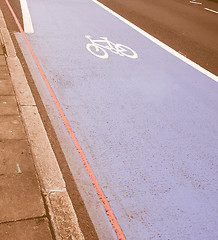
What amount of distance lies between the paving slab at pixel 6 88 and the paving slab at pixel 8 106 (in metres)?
0.13

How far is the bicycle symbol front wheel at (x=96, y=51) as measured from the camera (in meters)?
6.84

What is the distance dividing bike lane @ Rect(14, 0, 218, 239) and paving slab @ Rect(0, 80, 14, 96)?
1.91 feet

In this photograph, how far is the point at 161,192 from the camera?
333 cm

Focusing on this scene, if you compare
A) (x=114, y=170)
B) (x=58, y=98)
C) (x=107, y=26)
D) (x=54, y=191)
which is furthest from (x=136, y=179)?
(x=107, y=26)

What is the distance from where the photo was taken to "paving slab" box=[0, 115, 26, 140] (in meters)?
3.58

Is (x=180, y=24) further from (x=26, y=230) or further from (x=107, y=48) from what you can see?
(x=26, y=230)

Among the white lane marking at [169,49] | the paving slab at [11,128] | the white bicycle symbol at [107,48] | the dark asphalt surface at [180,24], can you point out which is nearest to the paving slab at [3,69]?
the paving slab at [11,128]

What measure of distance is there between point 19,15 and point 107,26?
294 cm

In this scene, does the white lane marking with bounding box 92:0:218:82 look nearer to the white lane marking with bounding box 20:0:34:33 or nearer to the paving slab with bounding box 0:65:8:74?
the white lane marking with bounding box 20:0:34:33

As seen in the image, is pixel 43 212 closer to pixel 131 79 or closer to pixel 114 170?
pixel 114 170

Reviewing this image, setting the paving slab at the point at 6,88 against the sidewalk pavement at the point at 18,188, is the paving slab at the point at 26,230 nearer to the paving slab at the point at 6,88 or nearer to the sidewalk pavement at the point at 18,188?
the sidewalk pavement at the point at 18,188

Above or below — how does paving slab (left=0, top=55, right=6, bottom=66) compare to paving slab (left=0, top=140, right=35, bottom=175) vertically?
above

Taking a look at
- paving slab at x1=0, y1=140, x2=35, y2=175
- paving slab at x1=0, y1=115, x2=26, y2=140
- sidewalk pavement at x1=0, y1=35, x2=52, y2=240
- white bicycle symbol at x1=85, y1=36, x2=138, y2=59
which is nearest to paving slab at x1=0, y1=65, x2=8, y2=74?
sidewalk pavement at x1=0, y1=35, x2=52, y2=240

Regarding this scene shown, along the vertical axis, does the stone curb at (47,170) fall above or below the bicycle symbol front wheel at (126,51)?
above
